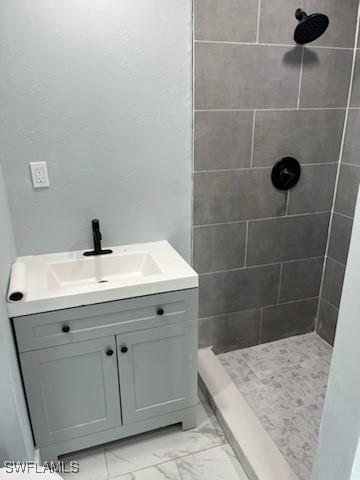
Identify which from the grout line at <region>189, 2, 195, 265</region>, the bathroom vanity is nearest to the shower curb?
the bathroom vanity

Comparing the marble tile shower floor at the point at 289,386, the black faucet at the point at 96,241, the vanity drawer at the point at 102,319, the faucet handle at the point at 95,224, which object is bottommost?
the marble tile shower floor at the point at 289,386

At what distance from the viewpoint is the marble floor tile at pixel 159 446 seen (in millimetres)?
1631

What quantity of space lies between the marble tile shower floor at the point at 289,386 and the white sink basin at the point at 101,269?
3.00ft

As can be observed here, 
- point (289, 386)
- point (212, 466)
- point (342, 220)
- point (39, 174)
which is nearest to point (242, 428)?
point (212, 466)

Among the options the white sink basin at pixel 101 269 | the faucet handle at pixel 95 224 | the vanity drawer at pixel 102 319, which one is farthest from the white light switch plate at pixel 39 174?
the vanity drawer at pixel 102 319

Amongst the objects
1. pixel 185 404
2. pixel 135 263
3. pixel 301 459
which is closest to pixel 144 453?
pixel 185 404

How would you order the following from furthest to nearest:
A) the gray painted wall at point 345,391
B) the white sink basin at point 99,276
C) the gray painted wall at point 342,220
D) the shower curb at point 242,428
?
the gray painted wall at point 342,220, the shower curb at point 242,428, the white sink basin at point 99,276, the gray painted wall at point 345,391

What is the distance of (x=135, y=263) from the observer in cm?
183

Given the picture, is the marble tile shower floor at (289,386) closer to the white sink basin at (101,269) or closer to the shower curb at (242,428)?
the shower curb at (242,428)

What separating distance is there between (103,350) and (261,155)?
1.31 m

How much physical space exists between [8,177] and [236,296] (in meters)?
1.44

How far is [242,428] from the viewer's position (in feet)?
5.56

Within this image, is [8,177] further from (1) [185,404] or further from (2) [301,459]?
(2) [301,459]

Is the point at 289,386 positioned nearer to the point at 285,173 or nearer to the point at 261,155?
the point at 285,173
